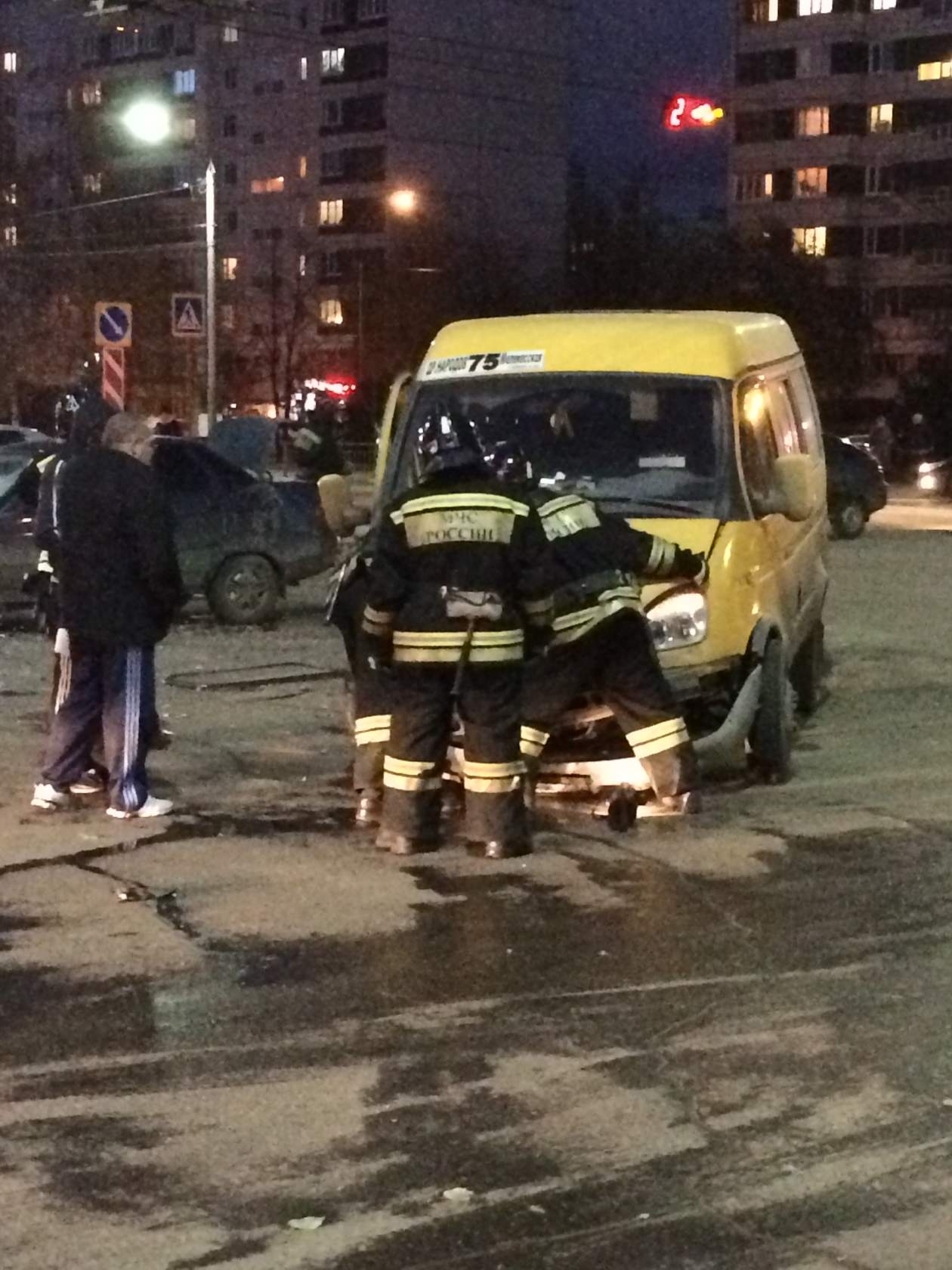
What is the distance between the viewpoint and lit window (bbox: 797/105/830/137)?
77875 millimetres

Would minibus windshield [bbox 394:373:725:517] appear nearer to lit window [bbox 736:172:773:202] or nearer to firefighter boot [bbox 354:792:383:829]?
firefighter boot [bbox 354:792:383:829]

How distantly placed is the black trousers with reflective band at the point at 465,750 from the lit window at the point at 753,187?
7505cm

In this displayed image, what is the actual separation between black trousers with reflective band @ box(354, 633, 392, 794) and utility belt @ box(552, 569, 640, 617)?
82 cm

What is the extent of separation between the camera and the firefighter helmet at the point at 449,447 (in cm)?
757

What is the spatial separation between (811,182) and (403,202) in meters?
22.7

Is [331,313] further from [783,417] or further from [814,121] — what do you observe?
[783,417]

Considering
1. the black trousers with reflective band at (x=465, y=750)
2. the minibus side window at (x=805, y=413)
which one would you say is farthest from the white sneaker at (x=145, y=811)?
the minibus side window at (x=805, y=413)

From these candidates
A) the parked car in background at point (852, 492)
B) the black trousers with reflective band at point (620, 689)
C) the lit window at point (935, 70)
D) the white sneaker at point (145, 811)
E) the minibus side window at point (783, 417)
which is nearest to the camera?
the black trousers with reflective band at point (620, 689)

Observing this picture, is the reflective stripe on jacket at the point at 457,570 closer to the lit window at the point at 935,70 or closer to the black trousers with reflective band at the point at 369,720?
the black trousers with reflective band at the point at 369,720

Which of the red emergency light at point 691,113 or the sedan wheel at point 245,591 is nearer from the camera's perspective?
the sedan wheel at point 245,591

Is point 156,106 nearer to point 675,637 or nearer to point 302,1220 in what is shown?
point 675,637

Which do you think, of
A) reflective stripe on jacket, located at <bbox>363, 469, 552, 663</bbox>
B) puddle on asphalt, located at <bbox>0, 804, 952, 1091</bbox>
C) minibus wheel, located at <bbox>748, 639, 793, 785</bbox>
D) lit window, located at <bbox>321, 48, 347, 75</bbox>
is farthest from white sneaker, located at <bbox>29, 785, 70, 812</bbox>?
lit window, located at <bbox>321, 48, 347, 75</bbox>

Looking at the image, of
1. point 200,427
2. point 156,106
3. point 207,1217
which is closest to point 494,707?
point 207,1217

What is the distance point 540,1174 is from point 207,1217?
2.68 ft
